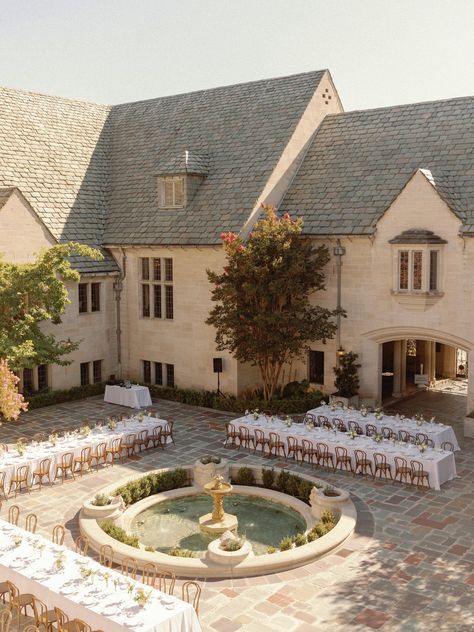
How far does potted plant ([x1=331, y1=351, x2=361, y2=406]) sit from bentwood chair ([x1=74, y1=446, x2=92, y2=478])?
36.7 ft

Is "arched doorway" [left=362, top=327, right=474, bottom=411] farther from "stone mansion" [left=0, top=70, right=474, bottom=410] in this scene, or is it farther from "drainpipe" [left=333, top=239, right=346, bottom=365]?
"drainpipe" [left=333, top=239, right=346, bottom=365]

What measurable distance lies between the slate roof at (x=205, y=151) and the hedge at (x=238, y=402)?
22.6 feet

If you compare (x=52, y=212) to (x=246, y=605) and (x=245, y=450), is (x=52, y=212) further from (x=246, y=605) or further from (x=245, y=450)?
(x=246, y=605)

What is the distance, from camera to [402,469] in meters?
21.3

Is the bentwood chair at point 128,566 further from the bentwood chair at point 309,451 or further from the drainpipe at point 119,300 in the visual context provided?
the drainpipe at point 119,300

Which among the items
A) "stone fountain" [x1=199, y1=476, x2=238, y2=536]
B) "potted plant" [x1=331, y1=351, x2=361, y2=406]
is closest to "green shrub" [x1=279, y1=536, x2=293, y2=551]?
"stone fountain" [x1=199, y1=476, x2=238, y2=536]

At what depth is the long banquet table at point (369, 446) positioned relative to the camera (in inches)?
832

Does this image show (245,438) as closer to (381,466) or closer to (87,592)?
(381,466)

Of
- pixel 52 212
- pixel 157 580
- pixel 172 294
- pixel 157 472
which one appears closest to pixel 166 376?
pixel 172 294

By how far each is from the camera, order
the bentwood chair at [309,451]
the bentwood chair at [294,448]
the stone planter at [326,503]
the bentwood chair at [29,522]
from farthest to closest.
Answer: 1. the bentwood chair at [294,448]
2. the bentwood chair at [309,451]
3. the stone planter at [326,503]
4. the bentwood chair at [29,522]

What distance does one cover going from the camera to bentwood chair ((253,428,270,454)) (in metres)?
24.5

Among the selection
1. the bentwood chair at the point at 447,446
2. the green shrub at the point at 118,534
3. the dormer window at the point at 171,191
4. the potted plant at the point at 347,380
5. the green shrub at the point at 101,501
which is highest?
the dormer window at the point at 171,191

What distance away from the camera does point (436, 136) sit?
98.7 ft

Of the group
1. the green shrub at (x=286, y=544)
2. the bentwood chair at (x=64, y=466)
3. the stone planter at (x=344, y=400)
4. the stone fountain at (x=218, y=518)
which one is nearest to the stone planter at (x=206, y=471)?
the stone fountain at (x=218, y=518)
